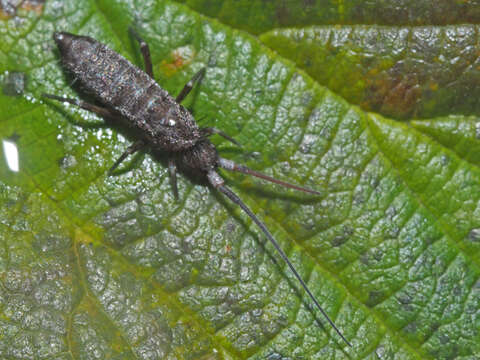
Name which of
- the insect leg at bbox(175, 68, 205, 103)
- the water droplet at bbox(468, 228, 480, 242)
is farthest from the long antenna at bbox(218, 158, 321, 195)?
the water droplet at bbox(468, 228, 480, 242)

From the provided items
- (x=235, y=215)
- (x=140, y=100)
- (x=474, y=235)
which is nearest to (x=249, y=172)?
(x=235, y=215)

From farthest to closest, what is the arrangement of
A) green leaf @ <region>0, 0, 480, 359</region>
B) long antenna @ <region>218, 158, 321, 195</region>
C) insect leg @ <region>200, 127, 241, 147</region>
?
1. insect leg @ <region>200, 127, 241, 147</region>
2. long antenna @ <region>218, 158, 321, 195</region>
3. green leaf @ <region>0, 0, 480, 359</region>

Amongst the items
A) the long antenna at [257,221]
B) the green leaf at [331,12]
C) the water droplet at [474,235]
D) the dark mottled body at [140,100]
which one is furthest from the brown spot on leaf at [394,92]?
the dark mottled body at [140,100]

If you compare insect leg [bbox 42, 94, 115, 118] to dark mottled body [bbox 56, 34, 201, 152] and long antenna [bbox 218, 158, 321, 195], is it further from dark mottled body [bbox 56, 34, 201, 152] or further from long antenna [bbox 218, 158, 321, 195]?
long antenna [bbox 218, 158, 321, 195]

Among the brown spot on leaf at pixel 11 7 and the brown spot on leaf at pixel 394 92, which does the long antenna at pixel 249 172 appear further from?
the brown spot on leaf at pixel 11 7

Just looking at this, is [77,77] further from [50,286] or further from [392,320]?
[392,320]

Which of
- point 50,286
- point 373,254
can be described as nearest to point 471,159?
point 373,254

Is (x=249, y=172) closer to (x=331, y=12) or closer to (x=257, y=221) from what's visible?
(x=257, y=221)
